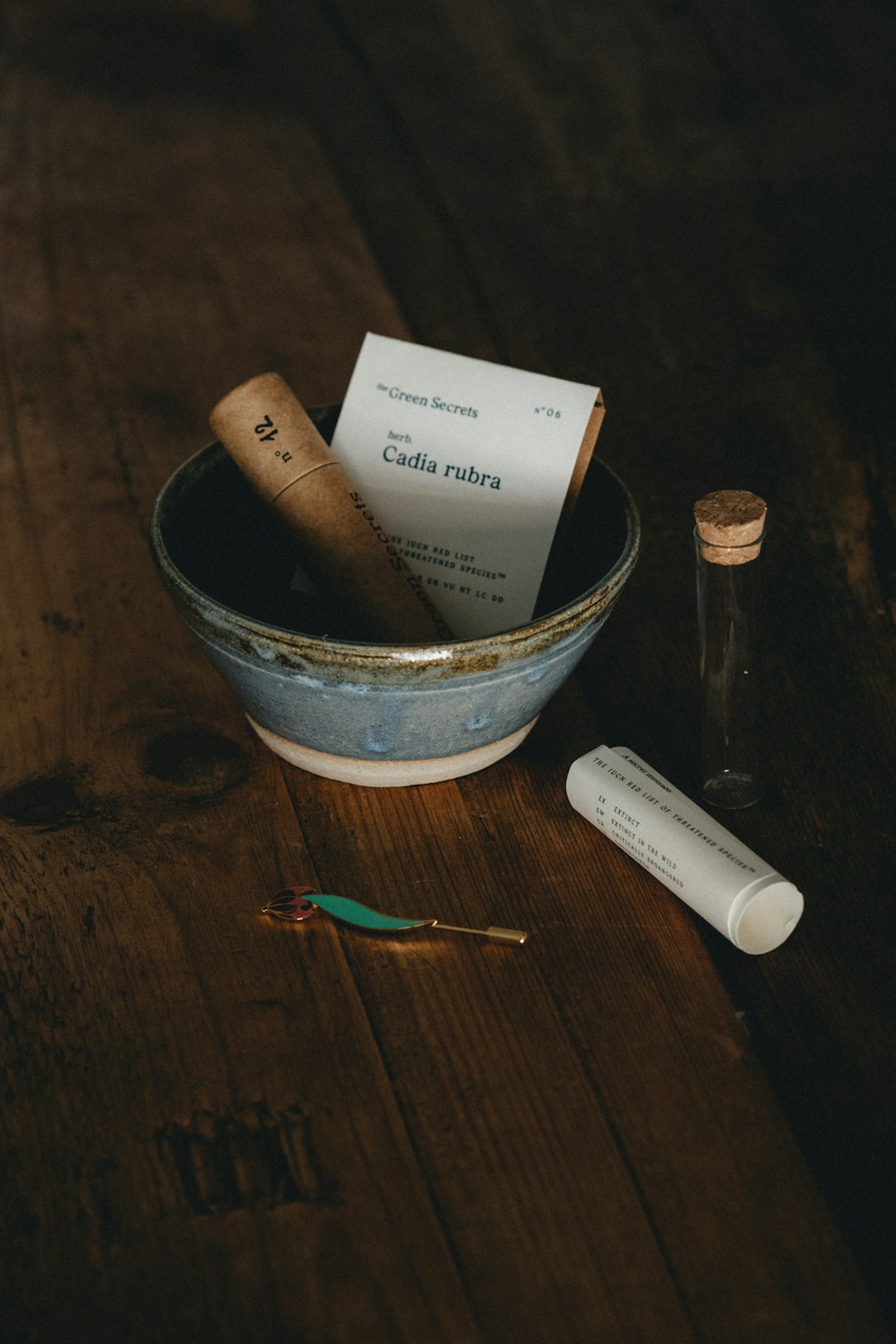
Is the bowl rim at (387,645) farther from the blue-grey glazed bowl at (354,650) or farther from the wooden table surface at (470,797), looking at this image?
the wooden table surface at (470,797)

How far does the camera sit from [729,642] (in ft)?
2.35

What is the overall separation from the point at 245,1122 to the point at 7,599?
511mm

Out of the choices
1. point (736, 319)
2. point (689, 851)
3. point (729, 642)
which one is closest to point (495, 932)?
point (689, 851)

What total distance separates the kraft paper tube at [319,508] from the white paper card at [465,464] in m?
0.05

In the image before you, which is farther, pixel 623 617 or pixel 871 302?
pixel 871 302

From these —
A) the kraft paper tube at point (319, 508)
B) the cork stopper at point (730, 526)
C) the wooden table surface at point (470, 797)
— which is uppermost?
the cork stopper at point (730, 526)

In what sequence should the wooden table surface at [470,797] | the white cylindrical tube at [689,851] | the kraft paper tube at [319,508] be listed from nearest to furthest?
the wooden table surface at [470,797]
the white cylindrical tube at [689,851]
the kraft paper tube at [319,508]

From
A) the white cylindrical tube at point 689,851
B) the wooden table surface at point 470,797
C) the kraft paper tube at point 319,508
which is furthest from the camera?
the kraft paper tube at point 319,508

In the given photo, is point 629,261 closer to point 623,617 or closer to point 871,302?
point 871,302

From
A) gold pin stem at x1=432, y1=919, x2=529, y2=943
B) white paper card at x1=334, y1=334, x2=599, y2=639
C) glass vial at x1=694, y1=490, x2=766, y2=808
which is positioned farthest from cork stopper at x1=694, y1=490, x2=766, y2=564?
gold pin stem at x1=432, y1=919, x2=529, y2=943

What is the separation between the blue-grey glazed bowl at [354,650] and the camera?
61 centimetres

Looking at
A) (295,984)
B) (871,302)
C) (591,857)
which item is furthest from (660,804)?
(871,302)

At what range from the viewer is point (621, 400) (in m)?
1.06

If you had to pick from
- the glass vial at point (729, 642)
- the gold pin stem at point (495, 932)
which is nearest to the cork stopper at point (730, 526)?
the glass vial at point (729, 642)
